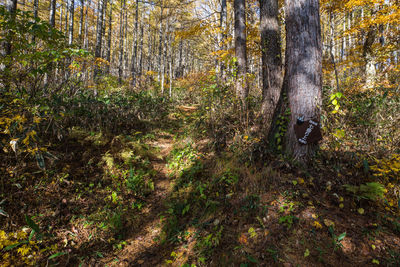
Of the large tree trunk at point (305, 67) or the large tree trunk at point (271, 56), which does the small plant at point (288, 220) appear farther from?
the large tree trunk at point (271, 56)

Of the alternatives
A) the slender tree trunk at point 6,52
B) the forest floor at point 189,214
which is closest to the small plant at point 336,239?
the forest floor at point 189,214

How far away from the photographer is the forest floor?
6.64 ft

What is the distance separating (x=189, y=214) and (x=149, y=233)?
0.72 m

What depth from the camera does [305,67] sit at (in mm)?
2936

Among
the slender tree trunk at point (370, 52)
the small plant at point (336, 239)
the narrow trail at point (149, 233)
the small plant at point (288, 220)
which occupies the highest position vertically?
the slender tree trunk at point (370, 52)

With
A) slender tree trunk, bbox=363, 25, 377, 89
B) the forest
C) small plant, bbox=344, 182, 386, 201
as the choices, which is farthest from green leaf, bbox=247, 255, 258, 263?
slender tree trunk, bbox=363, 25, 377, 89

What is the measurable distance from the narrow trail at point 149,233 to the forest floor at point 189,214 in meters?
0.02

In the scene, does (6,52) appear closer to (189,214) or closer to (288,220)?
(189,214)

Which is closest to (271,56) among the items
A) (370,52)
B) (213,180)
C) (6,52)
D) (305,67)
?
(305,67)

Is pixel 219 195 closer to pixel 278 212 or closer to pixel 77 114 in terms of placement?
pixel 278 212

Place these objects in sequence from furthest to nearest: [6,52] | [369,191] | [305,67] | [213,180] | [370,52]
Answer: [370,52] → [6,52] → [213,180] → [305,67] → [369,191]

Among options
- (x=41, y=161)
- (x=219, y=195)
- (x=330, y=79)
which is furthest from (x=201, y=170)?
(x=330, y=79)

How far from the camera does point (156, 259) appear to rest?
8.24ft

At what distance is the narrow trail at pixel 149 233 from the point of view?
2584 mm
